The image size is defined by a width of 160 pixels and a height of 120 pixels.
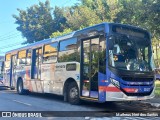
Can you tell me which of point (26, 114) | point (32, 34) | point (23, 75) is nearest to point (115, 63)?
point (26, 114)

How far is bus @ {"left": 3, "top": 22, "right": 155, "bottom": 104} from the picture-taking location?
11656 mm

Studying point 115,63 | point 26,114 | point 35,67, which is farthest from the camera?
point 35,67

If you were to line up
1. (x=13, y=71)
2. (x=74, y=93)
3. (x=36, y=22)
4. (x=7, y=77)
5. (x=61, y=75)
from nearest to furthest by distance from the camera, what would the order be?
(x=74, y=93) → (x=61, y=75) → (x=13, y=71) → (x=7, y=77) → (x=36, y=22)

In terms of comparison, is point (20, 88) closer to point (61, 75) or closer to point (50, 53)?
point (50, 53)

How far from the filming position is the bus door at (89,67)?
1243 cm

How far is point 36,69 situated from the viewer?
58.4 feet

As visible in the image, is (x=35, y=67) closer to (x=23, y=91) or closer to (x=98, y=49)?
(x=23, y=91)

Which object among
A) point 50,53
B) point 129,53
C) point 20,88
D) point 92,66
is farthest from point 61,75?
point 20,88

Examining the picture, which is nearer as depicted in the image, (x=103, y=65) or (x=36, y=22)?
(x=103, y=65)

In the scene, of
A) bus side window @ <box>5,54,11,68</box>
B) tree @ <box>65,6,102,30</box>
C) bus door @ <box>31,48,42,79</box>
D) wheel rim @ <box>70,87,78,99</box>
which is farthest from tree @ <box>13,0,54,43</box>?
wheel rim @ <box>70,87,78,99</box>

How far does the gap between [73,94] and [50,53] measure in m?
3.23

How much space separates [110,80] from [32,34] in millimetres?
32202

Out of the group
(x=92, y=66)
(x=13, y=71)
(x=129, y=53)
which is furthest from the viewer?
(x=13, y=71)

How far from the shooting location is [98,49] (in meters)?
12.4
